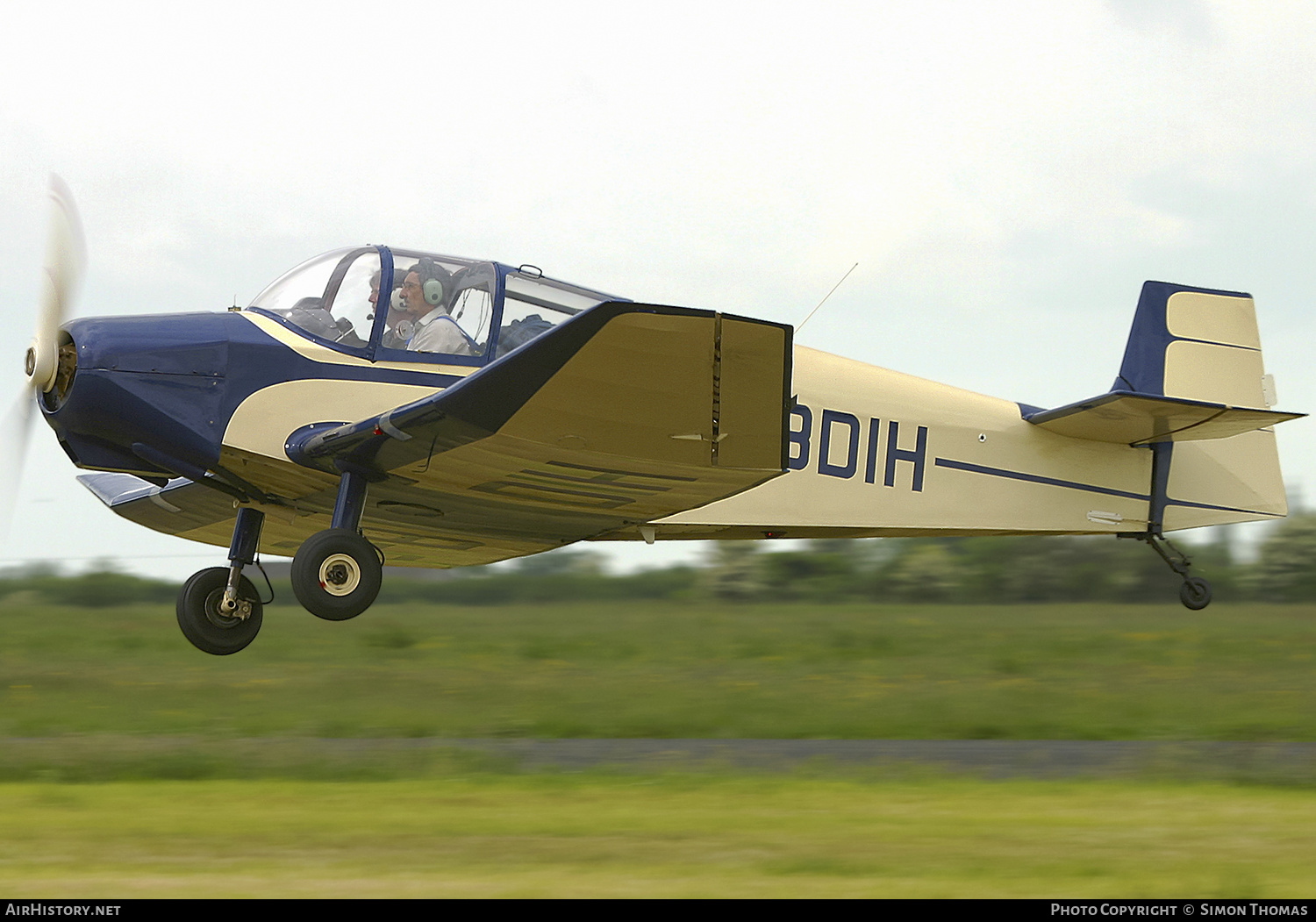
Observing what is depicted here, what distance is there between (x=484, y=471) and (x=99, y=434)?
2123mm

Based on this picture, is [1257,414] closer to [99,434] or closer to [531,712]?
[531,712]

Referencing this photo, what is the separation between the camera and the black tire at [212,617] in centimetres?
886

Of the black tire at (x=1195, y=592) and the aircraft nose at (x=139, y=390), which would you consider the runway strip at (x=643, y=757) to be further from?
the aircraft nose at (x=139, y=390)

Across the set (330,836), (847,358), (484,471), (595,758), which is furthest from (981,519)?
(330,836)

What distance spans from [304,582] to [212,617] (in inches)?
73.3

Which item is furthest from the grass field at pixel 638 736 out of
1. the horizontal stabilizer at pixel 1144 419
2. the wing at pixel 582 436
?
the horizontal stabilizer at pixel 1144 419

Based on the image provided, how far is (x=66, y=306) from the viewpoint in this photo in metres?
7.66

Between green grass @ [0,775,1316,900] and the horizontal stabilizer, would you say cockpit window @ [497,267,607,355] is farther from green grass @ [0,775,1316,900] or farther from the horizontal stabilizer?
the horizontal stabilizer

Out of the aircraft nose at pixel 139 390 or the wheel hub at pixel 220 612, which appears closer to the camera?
the aircraft nose at pixel 139 390

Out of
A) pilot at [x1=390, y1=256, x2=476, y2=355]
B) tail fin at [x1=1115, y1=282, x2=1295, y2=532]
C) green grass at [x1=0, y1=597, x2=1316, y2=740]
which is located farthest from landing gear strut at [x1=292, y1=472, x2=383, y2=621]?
tail fin at [x1=1115, y1=282, x2=1295, y2=532]

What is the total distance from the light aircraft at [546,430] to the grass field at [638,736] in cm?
129

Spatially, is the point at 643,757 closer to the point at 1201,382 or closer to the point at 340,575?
the point at 340,575

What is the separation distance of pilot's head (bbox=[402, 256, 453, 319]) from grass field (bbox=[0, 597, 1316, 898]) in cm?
275

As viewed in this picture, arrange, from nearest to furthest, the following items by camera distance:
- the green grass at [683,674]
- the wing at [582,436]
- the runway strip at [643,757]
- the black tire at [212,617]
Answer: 1. the wing at [582,436]
2. the runway strip at [643,757]
3. the black tire at [212,617]
4. the green grass at [683,674]
